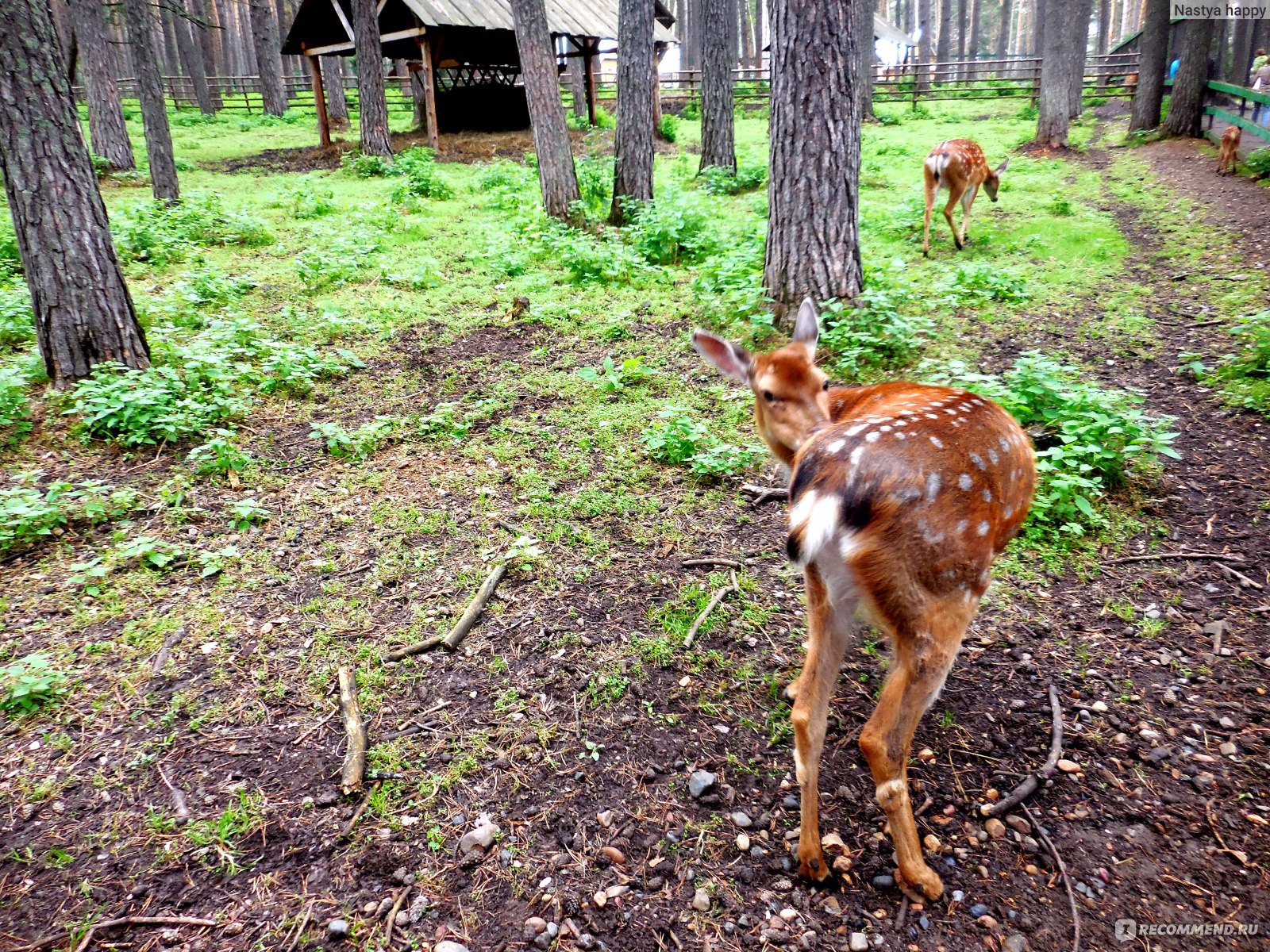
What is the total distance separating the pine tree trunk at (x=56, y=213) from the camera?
5230mm

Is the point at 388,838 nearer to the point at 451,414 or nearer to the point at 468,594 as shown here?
the point at 468,594

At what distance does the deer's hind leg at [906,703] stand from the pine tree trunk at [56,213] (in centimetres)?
606

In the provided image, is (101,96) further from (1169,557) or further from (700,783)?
(1169,557)

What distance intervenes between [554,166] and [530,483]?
24.9 feet

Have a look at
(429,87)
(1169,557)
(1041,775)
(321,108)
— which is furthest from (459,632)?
(321,108)

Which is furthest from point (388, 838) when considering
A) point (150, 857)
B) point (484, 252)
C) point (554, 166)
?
point (554, 166)

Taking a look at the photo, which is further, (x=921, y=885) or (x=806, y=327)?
(x=806, y=327)

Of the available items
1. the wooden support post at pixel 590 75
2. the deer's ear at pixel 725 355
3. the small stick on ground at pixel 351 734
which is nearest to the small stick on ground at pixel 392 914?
the small stick on ground at pixel 351 734

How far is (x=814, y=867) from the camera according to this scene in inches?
97.7

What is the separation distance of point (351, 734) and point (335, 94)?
2829 centimetres

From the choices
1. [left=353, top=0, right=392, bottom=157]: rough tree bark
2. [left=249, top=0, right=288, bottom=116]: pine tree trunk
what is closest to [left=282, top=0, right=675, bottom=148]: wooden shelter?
[left=353, top=0, right=392, bottom=157]: rough tree bark

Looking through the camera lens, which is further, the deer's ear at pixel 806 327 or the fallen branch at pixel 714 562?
→ the fallen branch at pixel 714 562

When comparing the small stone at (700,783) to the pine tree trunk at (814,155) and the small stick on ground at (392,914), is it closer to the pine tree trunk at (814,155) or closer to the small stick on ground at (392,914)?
the small stick on ground at (392,914)

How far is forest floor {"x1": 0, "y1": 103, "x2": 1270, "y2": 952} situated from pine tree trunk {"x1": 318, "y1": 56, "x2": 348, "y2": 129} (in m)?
21.9
